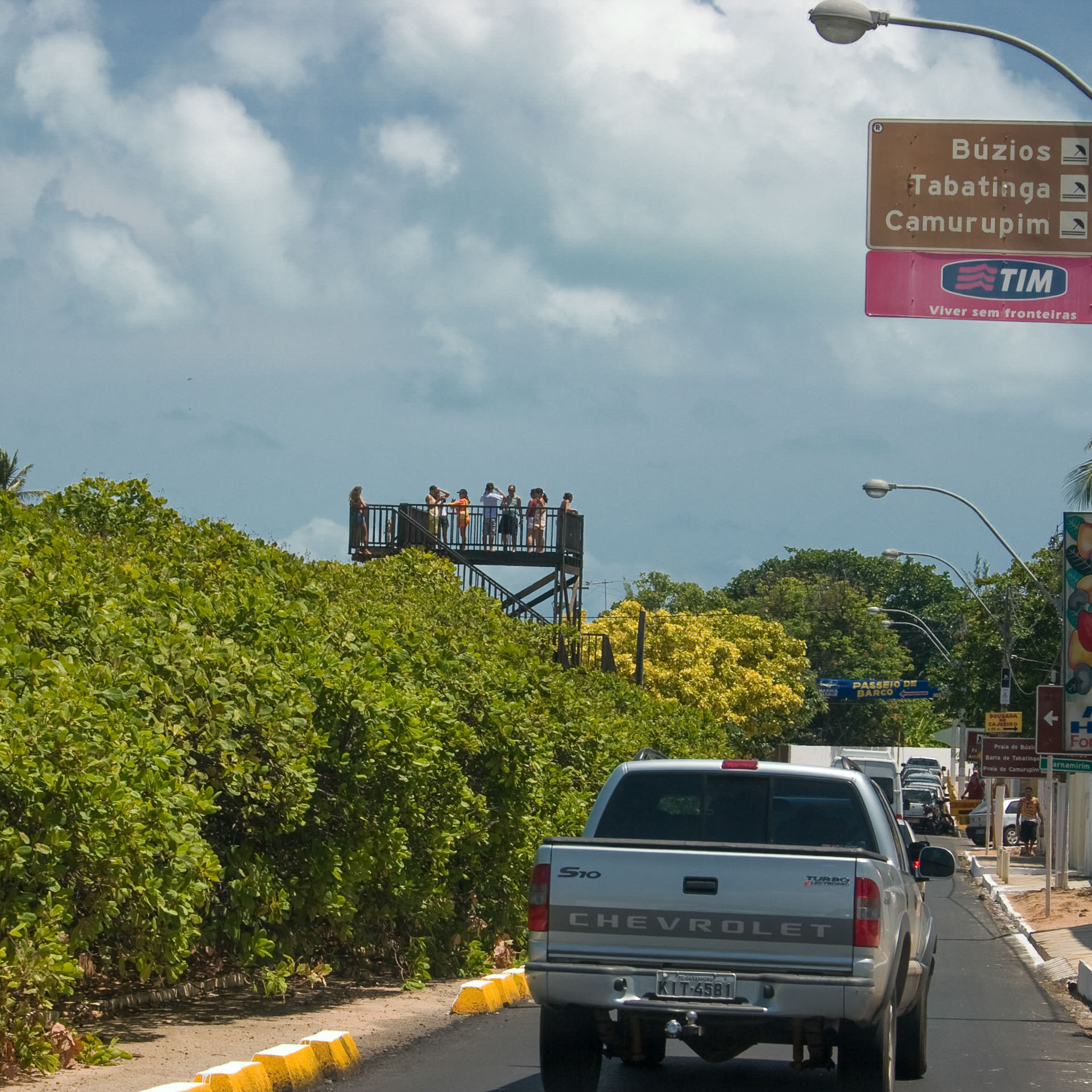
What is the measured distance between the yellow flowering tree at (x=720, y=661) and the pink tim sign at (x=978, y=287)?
4854 cm

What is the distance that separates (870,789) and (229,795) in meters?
4.39

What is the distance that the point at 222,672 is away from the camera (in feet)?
35.2

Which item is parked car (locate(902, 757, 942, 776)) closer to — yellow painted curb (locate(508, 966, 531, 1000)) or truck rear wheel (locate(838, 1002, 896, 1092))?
yellow painted curb (locate(508, 966, 531, 1000))

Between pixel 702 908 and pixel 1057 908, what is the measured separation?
21.0 m

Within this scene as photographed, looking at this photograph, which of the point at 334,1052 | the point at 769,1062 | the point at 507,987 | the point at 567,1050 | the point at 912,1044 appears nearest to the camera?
the point at 567,1050

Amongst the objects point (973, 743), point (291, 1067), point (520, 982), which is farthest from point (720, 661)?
point (291, 1067)

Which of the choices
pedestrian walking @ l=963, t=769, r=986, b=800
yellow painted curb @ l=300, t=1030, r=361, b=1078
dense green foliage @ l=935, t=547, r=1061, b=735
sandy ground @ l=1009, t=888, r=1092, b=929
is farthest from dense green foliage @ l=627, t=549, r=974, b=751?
yellow painted curb @ l=300, t=1030, r=361, b=1078

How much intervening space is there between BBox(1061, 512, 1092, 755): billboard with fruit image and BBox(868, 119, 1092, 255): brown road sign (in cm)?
1174

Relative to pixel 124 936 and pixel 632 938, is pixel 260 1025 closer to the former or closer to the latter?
pixel 124 936

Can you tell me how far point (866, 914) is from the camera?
7590 millimetres

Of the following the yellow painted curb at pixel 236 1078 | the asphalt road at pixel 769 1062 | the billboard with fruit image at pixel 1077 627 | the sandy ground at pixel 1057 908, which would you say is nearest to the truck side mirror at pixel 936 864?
the asphalt road at pixel 769 1062

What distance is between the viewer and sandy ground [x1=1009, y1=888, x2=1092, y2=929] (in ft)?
79.9

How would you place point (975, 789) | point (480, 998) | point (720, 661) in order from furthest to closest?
point (720, 661) → point (975, 789) → point (480, 998)

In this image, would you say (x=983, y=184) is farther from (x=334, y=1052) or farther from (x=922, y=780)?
(x=922, y=780)
